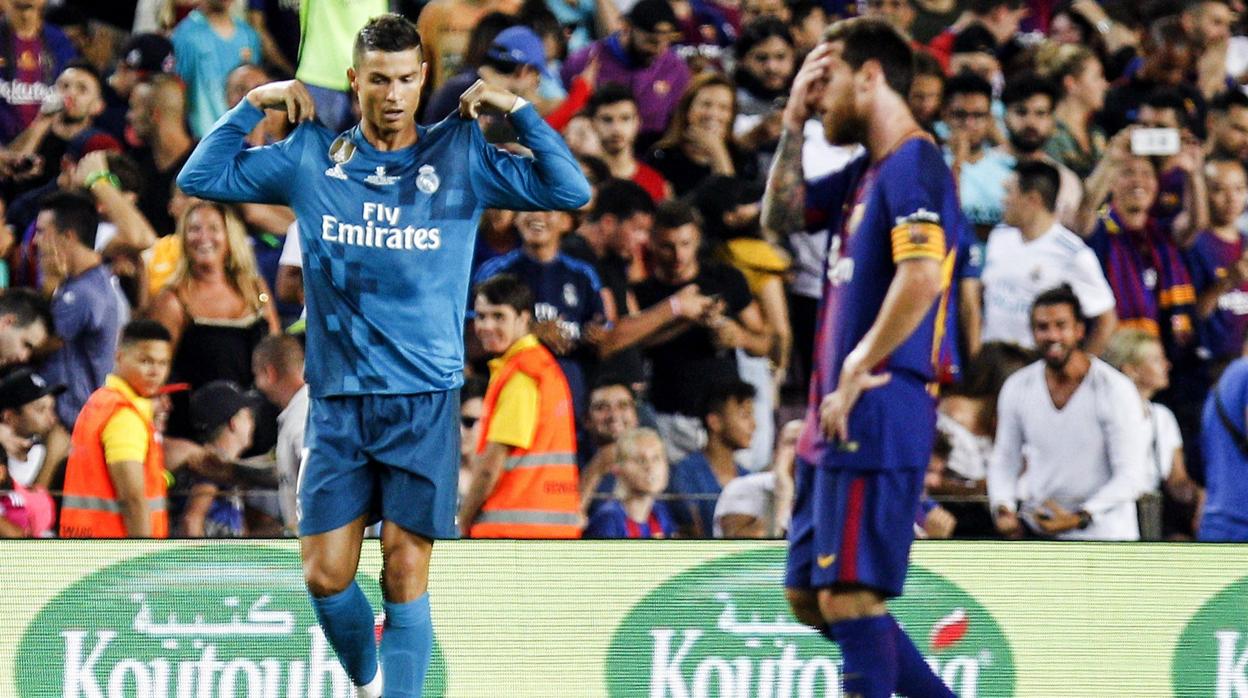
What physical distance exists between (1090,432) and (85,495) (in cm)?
449

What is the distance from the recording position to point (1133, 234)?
9.93 metres

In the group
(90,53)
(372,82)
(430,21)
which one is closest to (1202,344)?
(430,21)

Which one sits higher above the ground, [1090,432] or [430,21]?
[430,21]

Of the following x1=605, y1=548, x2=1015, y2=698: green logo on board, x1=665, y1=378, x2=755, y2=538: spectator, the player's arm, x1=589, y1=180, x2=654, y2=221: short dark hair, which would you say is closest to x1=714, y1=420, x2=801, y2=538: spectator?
x1=665, y1=378, x2=755, y2=538: spectator

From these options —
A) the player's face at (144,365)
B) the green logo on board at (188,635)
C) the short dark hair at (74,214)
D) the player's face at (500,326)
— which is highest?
the short dark hair at (74,214)

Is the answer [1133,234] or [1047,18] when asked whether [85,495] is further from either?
[1047,18]

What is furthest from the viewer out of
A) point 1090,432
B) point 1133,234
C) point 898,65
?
point 1133,234

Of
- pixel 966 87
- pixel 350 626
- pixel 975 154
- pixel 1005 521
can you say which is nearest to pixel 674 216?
pixel 975 154

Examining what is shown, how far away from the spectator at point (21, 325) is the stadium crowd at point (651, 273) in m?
0.01

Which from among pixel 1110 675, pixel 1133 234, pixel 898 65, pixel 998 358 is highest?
pixel 898 65

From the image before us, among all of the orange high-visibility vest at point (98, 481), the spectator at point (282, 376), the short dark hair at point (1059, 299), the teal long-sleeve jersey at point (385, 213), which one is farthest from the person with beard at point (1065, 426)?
the orange high-visibility vest at point (98, 481)

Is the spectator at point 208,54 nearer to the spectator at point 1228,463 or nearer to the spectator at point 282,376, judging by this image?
the spectator at point 282,376

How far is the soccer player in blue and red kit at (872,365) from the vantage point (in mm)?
5137

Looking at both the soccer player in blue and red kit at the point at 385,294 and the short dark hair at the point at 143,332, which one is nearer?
the soccer player in blue and red kit at the point at 385,294
